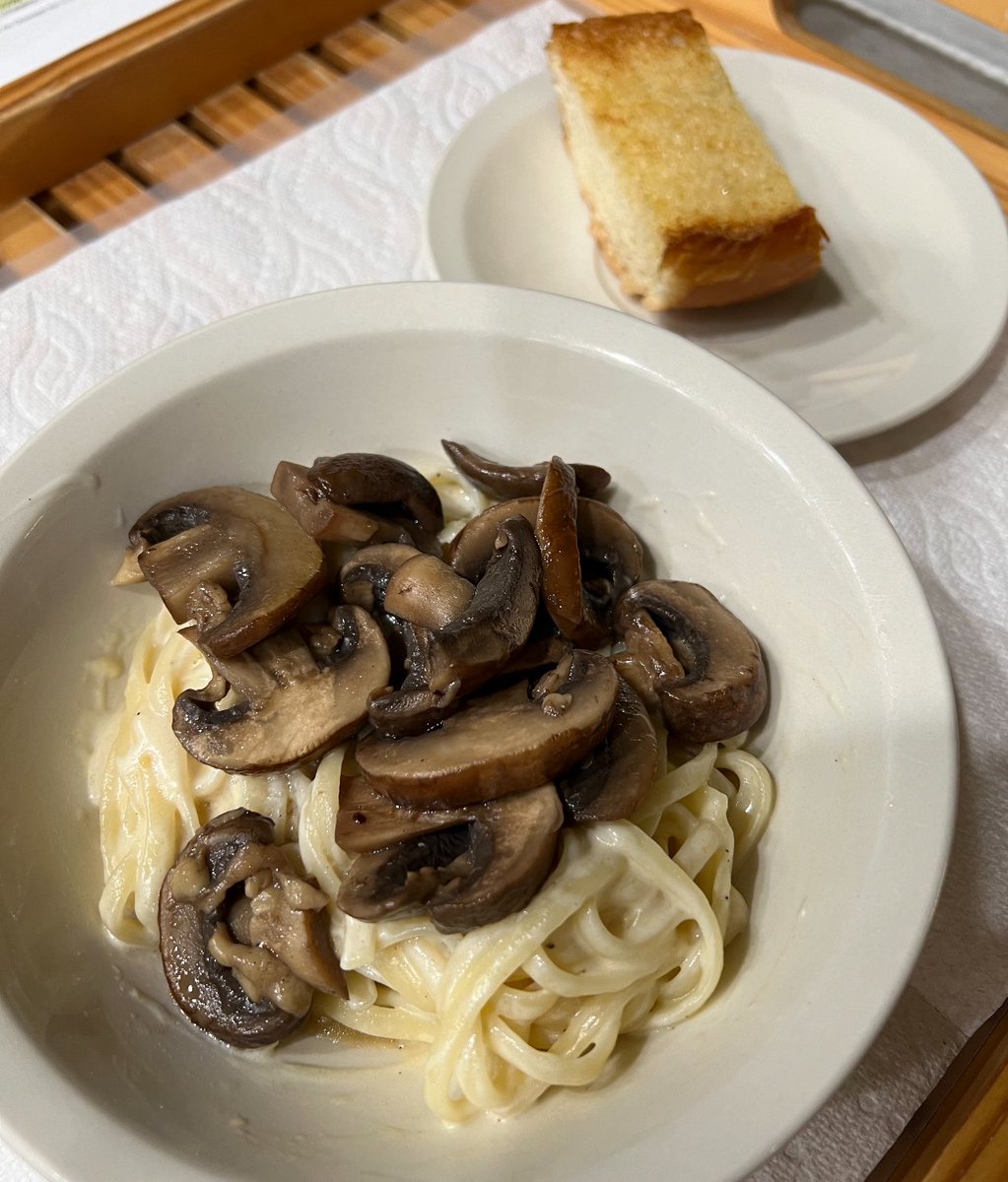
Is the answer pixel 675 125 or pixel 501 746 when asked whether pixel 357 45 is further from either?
pixel 501 746

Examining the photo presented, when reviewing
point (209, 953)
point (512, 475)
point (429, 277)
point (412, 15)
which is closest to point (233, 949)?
point (209, 953)

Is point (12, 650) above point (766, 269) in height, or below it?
above

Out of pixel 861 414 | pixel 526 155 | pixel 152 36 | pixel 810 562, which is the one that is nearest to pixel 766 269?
pixel 861 414

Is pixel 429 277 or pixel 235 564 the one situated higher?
pixel 235 564

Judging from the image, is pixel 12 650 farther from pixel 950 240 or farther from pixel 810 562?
pixel 950 240

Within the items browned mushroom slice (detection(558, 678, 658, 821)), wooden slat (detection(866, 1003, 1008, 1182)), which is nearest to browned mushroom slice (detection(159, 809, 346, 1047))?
browned mushroom slice (detection(558, 678, 658, 821))

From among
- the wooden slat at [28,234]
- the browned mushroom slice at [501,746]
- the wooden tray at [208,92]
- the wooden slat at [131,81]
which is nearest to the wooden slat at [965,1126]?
the browned mushroom slice at [501,746]
